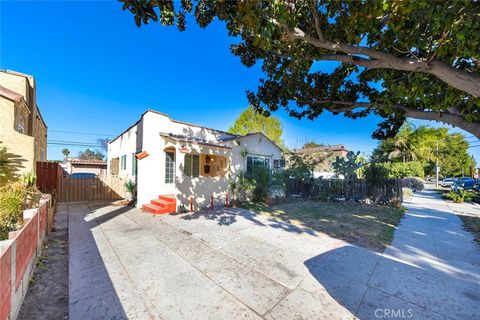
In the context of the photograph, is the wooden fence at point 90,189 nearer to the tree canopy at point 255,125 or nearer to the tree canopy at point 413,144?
the tree canopy at point 255,125

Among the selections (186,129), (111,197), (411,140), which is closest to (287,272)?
(186,129)

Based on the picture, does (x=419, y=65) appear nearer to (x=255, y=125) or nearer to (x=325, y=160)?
(x=325, y=160)

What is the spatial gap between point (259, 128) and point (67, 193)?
19142mm

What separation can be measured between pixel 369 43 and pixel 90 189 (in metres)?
15.7

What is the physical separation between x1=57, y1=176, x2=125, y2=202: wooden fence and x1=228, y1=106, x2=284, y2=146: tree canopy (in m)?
15.0

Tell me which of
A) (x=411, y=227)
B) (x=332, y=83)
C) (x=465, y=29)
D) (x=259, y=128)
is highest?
(x=259, y=128)

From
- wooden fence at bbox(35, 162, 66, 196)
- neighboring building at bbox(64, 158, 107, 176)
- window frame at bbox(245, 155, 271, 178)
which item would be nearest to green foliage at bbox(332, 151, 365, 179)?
window frame at bbox(245, 155, 271, 178)

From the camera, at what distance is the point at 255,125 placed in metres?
24.5

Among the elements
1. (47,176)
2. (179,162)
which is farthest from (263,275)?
(47,176)

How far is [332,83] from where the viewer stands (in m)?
7.39

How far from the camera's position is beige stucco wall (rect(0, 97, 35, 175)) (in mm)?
6660

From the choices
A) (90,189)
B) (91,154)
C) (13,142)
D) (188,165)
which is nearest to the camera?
(13,142)

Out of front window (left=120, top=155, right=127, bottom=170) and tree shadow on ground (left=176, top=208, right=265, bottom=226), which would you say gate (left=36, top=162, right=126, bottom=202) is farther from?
tree shadow on ground (left=176, top=208, right=265, bottom=226)

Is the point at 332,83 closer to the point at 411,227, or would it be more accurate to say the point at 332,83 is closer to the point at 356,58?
the point at 356,58
